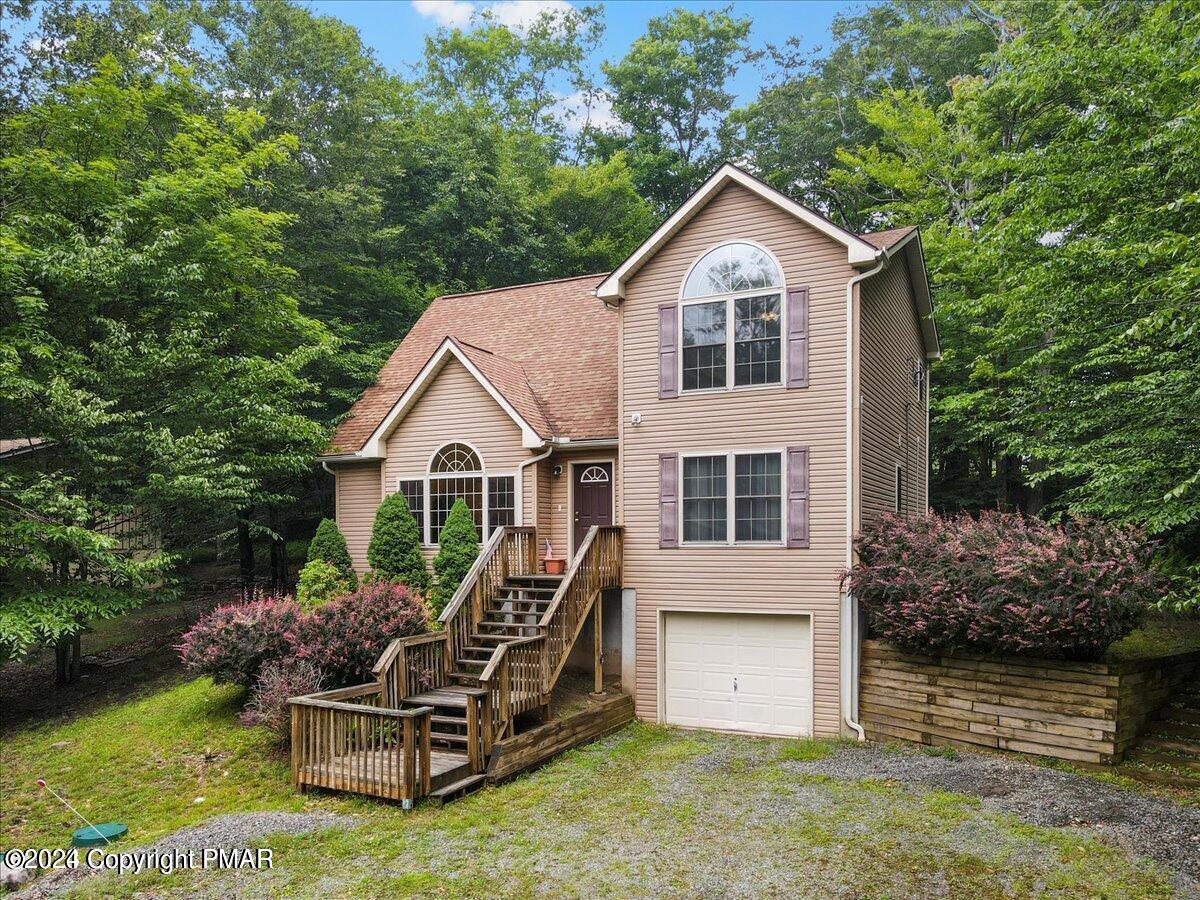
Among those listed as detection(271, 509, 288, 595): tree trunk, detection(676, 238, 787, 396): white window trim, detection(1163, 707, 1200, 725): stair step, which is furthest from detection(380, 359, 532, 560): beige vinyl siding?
detection(1163, 707, 1200, 725): stair step

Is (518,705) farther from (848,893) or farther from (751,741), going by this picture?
(848,893)

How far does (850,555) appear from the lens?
1094cm

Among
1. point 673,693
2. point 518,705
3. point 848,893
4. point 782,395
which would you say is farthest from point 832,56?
point 848,893

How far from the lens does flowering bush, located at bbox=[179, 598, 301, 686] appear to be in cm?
1094

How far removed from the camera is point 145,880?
668 centimetres

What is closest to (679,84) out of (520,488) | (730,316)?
(730,316)

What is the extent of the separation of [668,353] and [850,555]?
4.17 metres

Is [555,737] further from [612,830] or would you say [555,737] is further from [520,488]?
[520,488]

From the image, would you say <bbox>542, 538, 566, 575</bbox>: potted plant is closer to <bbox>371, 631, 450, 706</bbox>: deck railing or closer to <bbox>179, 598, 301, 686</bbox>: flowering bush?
<bbox>371, 631, 450, 706</bbox>: deck railing

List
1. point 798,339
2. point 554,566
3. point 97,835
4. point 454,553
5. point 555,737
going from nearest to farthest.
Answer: point 97,835 < point 555,737 < point 798,339 < point 554,566 < point 454,553

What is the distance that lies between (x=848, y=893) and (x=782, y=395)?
23.0 feet

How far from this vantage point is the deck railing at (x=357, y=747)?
802cm

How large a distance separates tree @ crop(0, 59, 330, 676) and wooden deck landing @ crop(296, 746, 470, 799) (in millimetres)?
6289

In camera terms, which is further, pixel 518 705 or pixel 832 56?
pixel 832 56
